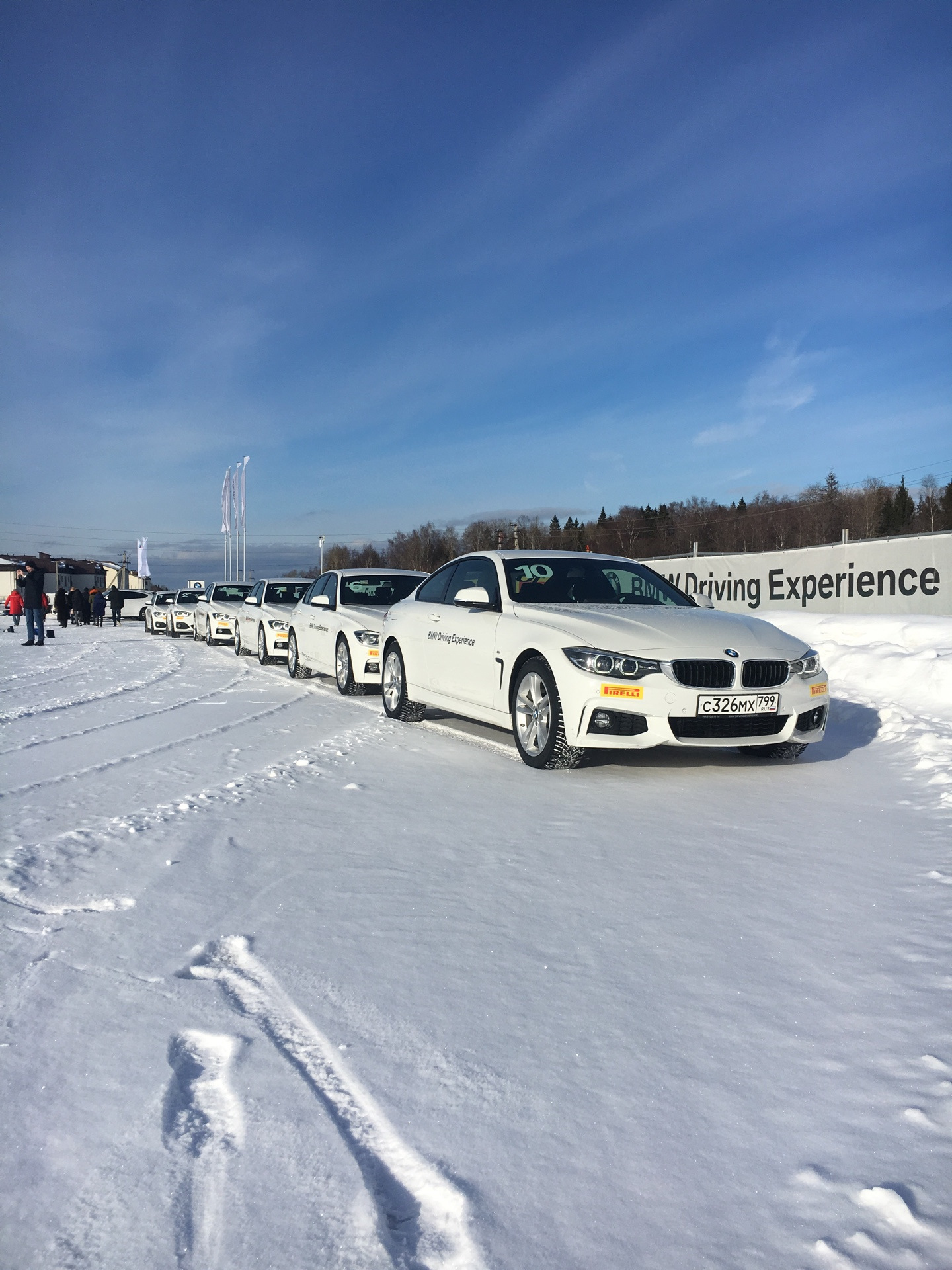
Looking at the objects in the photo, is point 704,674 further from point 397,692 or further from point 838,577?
point 838,577

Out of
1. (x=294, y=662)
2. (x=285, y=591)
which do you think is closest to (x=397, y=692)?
(x=294, y=662)

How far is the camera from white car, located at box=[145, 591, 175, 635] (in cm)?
3266

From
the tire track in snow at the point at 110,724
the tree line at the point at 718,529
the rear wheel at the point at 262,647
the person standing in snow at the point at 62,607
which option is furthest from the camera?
the tree line at the point at 718,529

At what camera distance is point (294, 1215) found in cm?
182

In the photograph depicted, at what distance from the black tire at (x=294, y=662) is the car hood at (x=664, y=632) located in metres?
7.07

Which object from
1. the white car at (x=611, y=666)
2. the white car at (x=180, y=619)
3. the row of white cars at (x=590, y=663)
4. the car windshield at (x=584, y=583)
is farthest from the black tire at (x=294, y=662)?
the white car at (x=180, y=619)

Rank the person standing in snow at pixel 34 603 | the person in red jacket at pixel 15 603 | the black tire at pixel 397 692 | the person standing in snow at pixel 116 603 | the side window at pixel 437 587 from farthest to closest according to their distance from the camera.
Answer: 1. the person standing in snow at pixel 116 603
2. the person in red jacket at pixel 15 603
3. the person standing in snow at pixel 34 603
4. the black tire at pixel 397 692
5. the side window at pixel 437 587

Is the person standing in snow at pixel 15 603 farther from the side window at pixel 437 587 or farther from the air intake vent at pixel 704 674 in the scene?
the air intake vent at pixel 704 674

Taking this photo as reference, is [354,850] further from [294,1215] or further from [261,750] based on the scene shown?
[261,750]

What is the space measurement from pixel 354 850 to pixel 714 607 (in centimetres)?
422

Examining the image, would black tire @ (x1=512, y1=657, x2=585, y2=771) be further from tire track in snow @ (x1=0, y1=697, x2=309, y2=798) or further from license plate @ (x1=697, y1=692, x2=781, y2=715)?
tire track in snow @ (x1=0, y1=697, x2=309, y2=798)

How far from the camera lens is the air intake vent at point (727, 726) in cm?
589

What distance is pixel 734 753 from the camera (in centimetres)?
717

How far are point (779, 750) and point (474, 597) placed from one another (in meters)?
2.46
